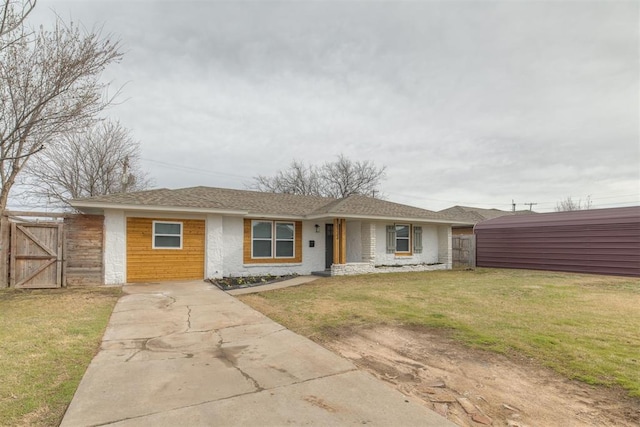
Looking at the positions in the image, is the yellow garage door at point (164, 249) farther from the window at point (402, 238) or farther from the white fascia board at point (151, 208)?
the window at point (402, 238)

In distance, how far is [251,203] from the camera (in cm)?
1418

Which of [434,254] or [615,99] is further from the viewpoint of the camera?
[434,254]

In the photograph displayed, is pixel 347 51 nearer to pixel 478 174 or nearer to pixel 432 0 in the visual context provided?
pixel 432 0

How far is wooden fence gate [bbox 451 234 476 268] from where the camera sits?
19.8 m

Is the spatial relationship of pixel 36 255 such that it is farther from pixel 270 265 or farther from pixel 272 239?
pixel 272 239

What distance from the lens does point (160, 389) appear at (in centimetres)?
335

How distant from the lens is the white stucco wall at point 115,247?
1073cm

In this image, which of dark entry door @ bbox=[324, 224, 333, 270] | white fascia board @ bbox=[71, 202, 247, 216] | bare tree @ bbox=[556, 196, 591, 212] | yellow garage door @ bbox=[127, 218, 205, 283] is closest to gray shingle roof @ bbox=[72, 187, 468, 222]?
white fascia board @ bbox=[71, 202, 247, 216]

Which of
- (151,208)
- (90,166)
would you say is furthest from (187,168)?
(151,208)

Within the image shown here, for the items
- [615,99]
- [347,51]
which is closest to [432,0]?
[347,51]

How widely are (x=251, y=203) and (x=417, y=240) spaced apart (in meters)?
8.61

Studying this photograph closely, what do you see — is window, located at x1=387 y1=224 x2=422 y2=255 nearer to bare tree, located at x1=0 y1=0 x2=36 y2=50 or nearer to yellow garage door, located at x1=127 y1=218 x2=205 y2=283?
yellow garage door, located at x1=127 y1=218 x2=205 y2=283

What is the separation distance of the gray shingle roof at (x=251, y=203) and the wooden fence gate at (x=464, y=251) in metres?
3.52

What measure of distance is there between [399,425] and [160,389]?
7.59 feet
